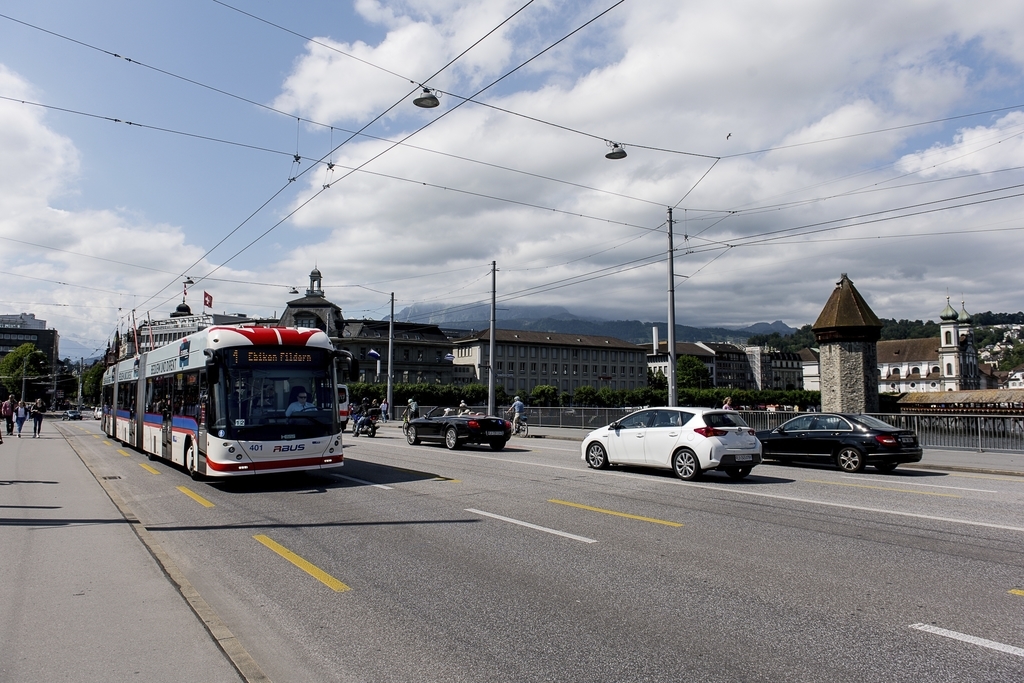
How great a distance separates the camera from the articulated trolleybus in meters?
12.7

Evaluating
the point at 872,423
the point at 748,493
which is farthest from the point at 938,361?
the point at 748,493

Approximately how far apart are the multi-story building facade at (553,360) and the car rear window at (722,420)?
A: 327 feet

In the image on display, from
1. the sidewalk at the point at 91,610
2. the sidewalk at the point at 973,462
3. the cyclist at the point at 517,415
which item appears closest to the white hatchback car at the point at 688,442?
the sidewalk at the point at 973,462

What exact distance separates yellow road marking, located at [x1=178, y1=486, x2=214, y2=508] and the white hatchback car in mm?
8520

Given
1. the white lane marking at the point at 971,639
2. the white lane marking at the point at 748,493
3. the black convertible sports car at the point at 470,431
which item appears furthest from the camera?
the black convertible sports car at the point at 470,431

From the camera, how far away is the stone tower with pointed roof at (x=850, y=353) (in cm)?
4075

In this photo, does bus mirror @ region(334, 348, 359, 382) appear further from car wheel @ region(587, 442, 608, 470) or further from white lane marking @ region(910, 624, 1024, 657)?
white lane marking @ region(910, 624, 1024, 657)

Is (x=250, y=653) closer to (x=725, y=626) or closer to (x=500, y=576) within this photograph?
(x=500, y=576)

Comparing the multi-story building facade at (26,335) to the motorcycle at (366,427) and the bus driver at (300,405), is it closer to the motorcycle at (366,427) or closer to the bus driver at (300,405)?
the motorcycle at (366,427)

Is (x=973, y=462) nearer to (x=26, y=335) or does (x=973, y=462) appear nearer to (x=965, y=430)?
(x=965, y=430)

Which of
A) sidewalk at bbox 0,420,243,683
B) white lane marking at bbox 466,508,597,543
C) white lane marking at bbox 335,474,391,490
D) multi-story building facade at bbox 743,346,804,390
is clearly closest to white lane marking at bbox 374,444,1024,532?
white lane marking at bbox 335,474,391,490

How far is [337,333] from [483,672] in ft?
336

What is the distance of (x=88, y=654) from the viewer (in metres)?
4.60

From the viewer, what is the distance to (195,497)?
490 inches
